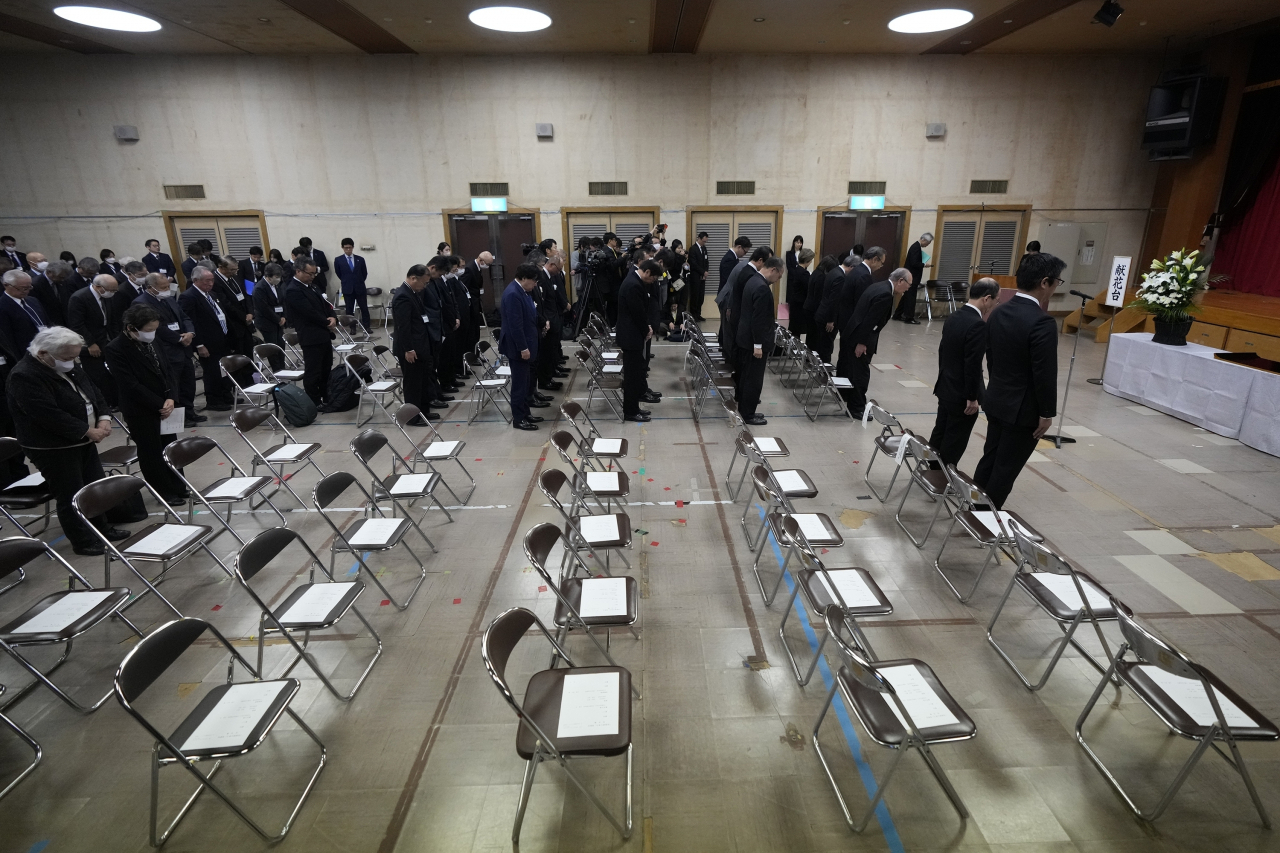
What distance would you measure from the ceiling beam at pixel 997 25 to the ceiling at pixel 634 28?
18 millimetres

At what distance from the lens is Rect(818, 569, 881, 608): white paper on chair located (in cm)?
297

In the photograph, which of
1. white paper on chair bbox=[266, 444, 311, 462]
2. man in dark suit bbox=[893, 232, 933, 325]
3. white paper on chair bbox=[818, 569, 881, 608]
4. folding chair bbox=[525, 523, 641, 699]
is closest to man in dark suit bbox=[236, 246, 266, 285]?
white paper on chair bbox=[266, 444, 311, 462]

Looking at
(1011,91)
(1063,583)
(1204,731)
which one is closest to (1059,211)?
(1011,91)

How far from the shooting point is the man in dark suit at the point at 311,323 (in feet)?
21.3

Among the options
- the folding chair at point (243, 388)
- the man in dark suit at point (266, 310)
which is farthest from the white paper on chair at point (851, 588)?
the man in dark suit at point (266, 310)

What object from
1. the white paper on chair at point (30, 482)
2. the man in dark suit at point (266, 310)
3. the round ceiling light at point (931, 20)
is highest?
the round ceiling light at point (931, 20)

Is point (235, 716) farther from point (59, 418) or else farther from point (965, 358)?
point (965, 358)

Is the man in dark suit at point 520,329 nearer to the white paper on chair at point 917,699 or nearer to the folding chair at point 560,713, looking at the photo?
the folding chair at point 560,713

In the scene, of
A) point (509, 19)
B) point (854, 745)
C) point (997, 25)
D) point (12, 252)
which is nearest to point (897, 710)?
point (854, 745)

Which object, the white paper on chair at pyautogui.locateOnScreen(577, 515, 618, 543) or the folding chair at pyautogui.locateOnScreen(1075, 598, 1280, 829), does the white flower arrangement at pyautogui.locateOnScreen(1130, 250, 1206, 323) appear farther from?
the white paper on chair at pyautogui.locateOnScreen(577, 515, 618, 543)

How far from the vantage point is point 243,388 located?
6793mm

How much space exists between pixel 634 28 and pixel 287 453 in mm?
8564

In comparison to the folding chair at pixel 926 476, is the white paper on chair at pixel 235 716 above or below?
below

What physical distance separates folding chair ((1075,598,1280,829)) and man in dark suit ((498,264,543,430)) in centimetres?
524
